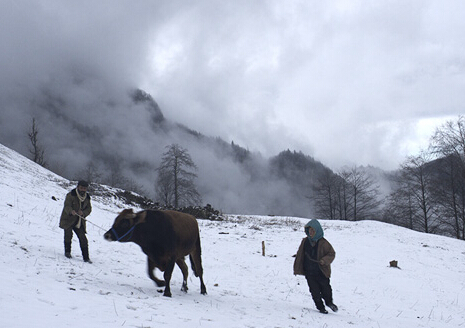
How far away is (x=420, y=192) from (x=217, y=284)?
3819cm

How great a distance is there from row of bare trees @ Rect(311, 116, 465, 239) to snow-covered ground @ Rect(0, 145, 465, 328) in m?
15.8

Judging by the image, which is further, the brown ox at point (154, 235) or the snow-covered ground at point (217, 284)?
the brown ox at point (154, 235)

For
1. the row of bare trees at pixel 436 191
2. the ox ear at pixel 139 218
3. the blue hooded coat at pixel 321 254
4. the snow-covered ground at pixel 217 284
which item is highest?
the row of bare trees at pixel 436 191

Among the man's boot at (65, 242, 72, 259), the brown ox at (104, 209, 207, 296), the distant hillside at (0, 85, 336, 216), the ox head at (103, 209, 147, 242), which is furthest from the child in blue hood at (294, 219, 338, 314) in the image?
the distant hillside at (0, 85, 336, 216)

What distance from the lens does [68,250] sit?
27.7 ft

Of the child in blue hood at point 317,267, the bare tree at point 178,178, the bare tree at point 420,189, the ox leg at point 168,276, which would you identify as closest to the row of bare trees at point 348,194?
the bare tree at point 420,189

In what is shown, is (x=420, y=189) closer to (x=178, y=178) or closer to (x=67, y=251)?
(x=178, y=178)

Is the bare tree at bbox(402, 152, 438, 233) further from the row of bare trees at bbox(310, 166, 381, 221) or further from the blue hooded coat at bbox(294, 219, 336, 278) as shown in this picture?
the blue hooded coat at bbox(294, 219, 336, 278)

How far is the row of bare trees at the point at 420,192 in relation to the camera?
33094 millimetres

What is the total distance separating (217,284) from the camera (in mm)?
9680

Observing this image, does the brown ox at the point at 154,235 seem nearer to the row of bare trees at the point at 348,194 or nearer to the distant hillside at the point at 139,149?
the row of bare trees at the point at 348,194

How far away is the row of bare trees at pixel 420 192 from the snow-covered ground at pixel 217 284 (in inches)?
623

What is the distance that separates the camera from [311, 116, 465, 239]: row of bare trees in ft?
109

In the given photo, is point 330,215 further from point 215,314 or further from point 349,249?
point 215,314
